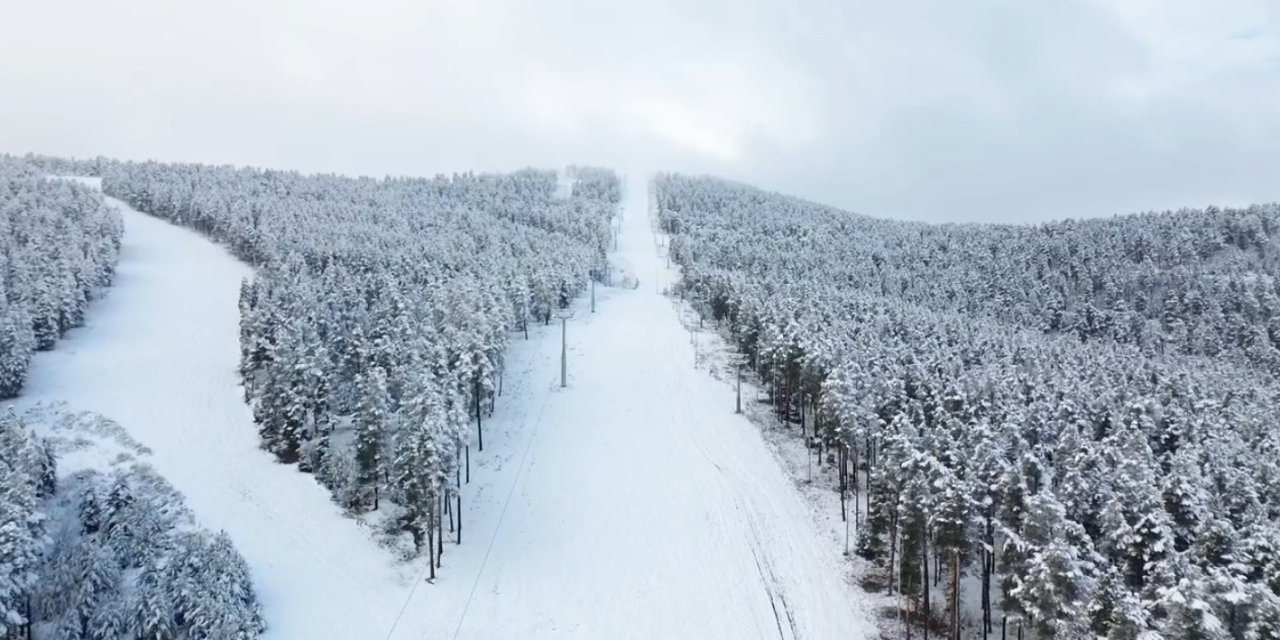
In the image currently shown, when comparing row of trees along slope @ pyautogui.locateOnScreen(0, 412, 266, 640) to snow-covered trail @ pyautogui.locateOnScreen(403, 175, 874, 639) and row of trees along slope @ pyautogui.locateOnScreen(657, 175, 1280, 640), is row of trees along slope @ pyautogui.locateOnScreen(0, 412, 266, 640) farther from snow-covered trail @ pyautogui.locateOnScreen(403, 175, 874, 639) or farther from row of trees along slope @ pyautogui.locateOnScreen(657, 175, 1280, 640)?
row of trees along slope @ pyautogui.locateOnScreen(657, 175, 1280, 640)

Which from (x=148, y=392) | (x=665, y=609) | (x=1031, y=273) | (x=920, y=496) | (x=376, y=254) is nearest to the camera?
(x=920, y=496)

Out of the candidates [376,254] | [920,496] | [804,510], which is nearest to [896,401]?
[804,510]

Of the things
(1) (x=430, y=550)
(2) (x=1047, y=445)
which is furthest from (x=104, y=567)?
(2) (x=1047, y=445)

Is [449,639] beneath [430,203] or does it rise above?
beneath

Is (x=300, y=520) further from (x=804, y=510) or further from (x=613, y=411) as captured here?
(x=804, y=510)

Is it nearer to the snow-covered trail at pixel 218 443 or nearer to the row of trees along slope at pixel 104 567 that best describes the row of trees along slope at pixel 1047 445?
the snow-covered trail at pixel 218 443

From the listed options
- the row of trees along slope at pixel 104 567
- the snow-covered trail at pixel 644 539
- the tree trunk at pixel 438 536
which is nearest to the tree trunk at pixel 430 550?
the tree trunk at pixel 438 536

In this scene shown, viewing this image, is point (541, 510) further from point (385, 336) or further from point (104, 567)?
point (104, 567)
